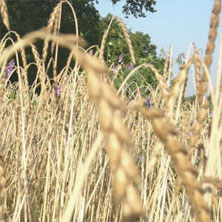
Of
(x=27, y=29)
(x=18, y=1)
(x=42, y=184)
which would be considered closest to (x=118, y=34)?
(x=27, y=29)

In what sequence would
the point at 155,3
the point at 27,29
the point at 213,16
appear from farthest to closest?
the point at 155,3
the point at 27,29
the point at 213,16

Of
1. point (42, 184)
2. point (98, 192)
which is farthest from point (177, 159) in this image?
point (42, 184)

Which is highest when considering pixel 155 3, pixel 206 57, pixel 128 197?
pixel 155 3

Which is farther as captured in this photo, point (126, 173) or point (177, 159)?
point (177, 159)

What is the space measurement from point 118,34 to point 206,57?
965cm

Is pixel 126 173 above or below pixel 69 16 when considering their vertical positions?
below

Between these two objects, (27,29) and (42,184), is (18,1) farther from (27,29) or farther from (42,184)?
(42,184)

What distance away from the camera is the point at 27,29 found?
9.97m

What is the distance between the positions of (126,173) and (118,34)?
33.2 feet

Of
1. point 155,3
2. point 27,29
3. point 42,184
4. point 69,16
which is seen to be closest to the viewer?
point 42,184

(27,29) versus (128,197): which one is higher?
(27,29)

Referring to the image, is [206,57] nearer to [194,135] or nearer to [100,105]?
[194,135]

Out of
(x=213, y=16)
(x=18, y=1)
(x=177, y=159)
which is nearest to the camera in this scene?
(x=177, y=159)

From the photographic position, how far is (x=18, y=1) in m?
11.2
